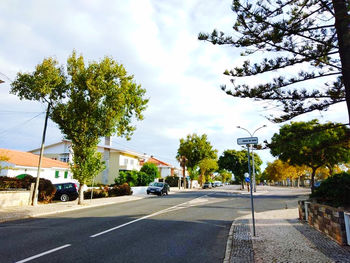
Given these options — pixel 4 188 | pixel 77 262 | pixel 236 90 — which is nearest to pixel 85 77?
pixel 4 188

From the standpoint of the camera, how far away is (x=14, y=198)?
14242 mm

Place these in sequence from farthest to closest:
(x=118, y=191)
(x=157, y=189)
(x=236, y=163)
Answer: (x=236, y=163), (x=157, y=189), (x=118, y=191)

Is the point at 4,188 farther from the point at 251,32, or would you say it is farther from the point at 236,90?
the point at 251,32

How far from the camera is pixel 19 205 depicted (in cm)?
1455

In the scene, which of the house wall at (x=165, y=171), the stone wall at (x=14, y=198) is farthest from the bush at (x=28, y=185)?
the house wall at (x=165, y=171)

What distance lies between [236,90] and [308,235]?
5012 mm

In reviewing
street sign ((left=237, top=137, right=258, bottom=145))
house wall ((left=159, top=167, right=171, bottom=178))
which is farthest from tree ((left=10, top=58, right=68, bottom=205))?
house wall ((left=159, top=167, right=171, bottom=178))

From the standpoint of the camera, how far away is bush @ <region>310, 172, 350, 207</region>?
21.6 feet

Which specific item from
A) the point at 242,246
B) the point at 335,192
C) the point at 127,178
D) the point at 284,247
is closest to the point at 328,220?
the point at 335,192

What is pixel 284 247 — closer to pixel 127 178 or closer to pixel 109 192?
pixel 109 192

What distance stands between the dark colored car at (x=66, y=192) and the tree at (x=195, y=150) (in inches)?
1435

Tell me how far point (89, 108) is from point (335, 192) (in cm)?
1527

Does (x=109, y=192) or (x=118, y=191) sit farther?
(x=118, y=191)

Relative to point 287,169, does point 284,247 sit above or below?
below
